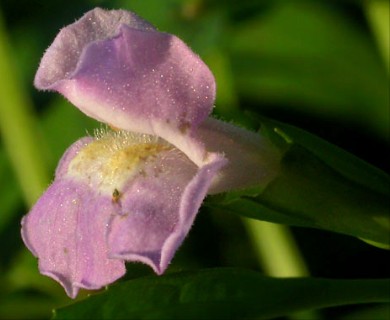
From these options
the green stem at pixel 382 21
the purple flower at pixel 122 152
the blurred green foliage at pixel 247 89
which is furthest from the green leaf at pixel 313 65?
the purple flower at pixel 122 152

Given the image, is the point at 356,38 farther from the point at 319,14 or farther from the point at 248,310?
the point at 248,310

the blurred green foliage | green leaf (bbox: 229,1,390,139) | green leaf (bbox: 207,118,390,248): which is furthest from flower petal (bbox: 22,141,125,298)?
green leaf (bbox: 229,1,390,139)

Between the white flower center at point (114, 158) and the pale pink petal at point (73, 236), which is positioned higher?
the white flower center at point (114, 158)

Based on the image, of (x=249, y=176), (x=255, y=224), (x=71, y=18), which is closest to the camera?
(x=249, y=176)

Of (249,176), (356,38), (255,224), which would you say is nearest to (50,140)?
(255,224)

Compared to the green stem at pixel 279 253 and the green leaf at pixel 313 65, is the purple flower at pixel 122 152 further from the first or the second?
the green leaf at pixel 313 65

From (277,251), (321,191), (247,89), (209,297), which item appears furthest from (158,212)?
(247,89)

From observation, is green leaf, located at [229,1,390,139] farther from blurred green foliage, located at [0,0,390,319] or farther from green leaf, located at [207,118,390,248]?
green leaf, located at [207,118,390,248]
